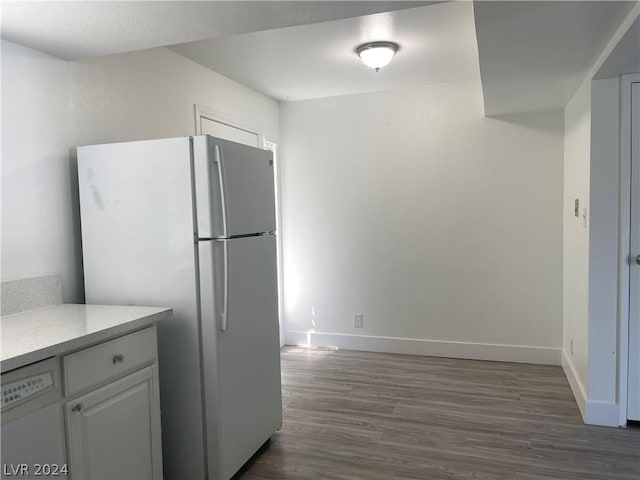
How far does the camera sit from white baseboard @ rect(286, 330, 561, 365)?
389cm

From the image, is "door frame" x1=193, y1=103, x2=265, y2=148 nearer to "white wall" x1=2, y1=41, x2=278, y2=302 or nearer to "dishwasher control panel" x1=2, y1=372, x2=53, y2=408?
"white wall" x1=2, y1=41, x2=278, y2=302

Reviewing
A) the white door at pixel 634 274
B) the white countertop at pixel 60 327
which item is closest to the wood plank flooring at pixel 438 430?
the white door at pixel 634 274

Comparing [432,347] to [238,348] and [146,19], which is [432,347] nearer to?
[238,348]

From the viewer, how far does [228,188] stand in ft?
7.06

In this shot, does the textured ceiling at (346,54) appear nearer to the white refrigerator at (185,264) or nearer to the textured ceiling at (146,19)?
the textured ceiling at (146,19)

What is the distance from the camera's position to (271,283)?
260 cm

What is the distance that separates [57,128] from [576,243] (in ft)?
10.7

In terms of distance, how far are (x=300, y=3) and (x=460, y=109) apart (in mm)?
2588

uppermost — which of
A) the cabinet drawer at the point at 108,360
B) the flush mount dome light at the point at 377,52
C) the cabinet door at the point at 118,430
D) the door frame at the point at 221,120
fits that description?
the flush mount dome light at the point at 377,52

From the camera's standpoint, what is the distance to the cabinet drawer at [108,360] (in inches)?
61.2

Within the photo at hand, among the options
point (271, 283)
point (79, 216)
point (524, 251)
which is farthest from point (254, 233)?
point (524, 251)

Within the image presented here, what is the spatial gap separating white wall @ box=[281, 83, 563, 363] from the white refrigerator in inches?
84.5

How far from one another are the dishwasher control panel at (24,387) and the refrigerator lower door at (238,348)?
0.74m

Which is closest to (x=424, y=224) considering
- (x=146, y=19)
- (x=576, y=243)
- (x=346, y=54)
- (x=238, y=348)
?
(x=576, y=243)
